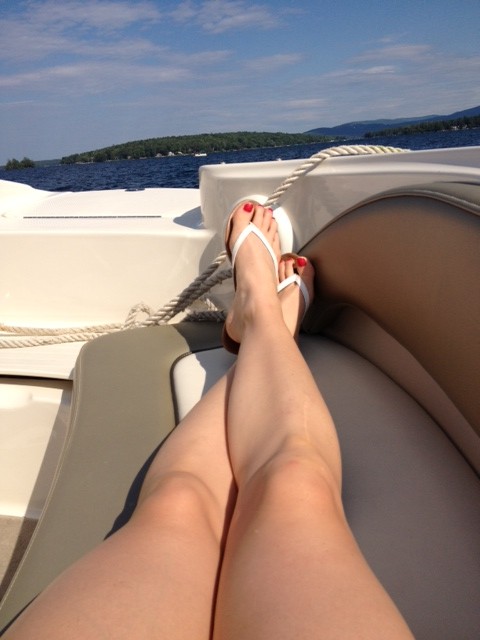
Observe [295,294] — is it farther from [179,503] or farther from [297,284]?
[179,503]

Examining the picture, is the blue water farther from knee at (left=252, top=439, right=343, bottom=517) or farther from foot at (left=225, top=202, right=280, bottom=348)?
knee at (left=252, top=439, right=343, bottom=517)

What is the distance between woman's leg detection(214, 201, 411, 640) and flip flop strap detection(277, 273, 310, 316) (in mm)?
350

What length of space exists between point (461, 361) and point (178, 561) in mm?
449

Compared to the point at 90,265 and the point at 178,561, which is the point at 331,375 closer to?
the point at 178,561

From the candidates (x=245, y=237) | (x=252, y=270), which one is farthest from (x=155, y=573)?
(x=245, y=237)

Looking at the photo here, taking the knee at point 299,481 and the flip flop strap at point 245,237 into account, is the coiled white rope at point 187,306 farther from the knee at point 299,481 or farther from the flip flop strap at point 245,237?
the knee at point 299,481

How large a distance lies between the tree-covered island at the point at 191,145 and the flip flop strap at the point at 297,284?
28.8 metres

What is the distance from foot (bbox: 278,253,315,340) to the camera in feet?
4.38

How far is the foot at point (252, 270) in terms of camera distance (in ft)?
4.10

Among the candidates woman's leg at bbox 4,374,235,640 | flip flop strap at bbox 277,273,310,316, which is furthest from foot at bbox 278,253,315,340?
woman's leg at bbox 4,374,235,640

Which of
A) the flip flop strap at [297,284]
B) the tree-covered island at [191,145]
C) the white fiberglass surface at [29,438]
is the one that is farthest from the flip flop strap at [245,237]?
the tree-covered island at [191,145]

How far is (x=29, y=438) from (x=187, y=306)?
1.87 feet

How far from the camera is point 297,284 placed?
1386mm

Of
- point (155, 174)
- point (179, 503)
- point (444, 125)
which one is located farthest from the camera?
point (444, 125)
